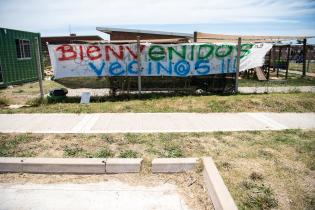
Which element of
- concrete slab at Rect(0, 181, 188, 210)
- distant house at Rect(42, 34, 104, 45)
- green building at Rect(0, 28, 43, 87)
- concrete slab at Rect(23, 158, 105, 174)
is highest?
distant house at Rect(42, 34, 104, 45)

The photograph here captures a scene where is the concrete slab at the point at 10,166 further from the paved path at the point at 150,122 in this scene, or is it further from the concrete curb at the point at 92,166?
the paved path at the point at 150,122

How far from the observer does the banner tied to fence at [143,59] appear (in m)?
9.18

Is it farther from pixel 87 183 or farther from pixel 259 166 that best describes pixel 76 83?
pixel 259 166

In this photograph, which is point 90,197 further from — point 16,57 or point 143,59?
point 16,57

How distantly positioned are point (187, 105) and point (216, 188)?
4.91 metres

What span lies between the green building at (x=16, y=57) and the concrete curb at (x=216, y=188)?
12.2 m

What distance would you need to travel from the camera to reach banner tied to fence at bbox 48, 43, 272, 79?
30.1 feet

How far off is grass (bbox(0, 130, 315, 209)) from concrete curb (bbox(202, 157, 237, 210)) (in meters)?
0.20

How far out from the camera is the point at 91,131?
609cm

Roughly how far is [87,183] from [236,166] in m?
2.39

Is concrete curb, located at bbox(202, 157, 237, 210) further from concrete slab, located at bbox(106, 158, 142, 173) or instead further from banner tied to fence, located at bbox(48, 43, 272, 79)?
banner tied to fence, located at bbox(48, 43, 272, 79)

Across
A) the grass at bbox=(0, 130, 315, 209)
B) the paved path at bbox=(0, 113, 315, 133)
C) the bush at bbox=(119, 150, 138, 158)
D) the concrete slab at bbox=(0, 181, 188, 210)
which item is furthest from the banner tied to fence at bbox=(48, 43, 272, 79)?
the concrete slab at bbox=(0, 181, 188, 210)

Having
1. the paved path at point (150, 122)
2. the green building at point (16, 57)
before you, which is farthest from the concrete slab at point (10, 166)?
the green building at point (16, 57)

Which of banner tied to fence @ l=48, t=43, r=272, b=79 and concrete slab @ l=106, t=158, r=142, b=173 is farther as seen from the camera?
banner tied to fence @ l=48, t=43, r=272, b=79
